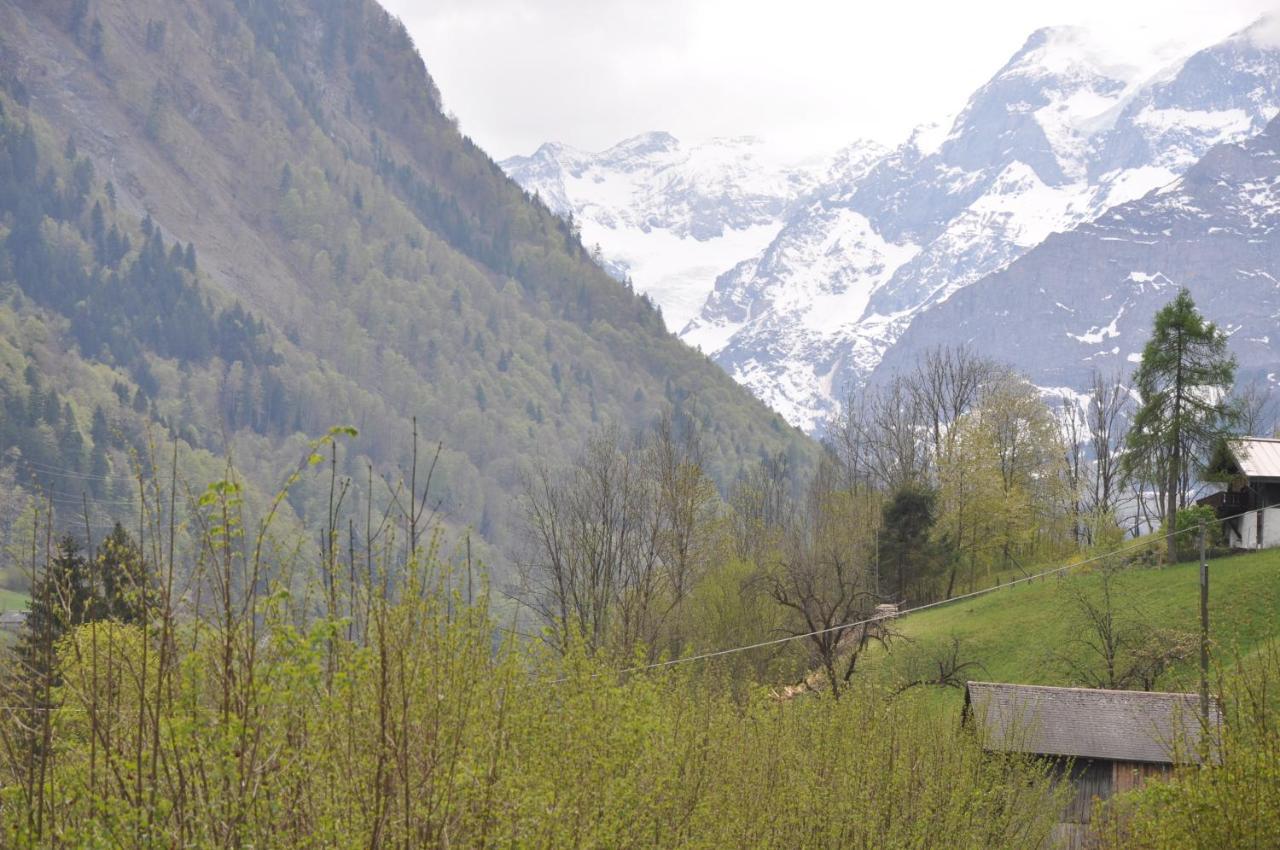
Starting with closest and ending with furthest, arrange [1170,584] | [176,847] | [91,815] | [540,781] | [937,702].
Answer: [176,847]
[91,815]
[540,781]
[937,702]
[1170,584]

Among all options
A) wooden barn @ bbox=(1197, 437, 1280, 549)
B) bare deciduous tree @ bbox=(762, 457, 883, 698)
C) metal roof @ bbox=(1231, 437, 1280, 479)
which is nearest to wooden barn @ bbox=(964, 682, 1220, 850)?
bare deciduous tree @ bbox=(762, 457, 883, 698)

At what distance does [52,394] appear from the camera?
17100 centimetres

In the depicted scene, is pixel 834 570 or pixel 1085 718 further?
pixel 834 570

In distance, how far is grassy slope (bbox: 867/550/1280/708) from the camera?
4534cm

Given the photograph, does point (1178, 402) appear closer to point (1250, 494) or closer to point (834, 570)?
point (1250, 494)

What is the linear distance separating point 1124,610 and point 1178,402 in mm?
12797

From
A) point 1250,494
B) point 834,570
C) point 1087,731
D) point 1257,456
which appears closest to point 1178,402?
point 1257,456

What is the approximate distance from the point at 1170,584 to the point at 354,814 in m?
47.3

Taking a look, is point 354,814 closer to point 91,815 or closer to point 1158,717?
point 91,815

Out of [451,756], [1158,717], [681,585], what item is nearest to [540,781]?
[451,756]

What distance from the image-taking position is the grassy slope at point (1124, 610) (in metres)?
45.3

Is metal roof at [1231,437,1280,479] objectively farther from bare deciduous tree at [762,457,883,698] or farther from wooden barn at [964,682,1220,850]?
wooden barn at [964,682,1220,850]

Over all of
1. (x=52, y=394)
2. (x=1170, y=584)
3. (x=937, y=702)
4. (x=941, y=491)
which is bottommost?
(x=937, y=702)

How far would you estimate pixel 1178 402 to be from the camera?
56.6 meters
